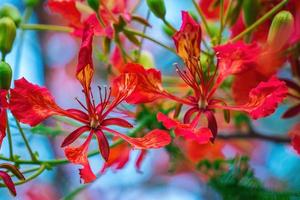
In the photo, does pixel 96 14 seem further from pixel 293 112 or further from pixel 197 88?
pixel 293 112

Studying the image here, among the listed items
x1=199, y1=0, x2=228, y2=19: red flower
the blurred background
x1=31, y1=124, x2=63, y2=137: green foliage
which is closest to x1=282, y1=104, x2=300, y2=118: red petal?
x1=199, y1=0, x2=228, y2=19: red flower

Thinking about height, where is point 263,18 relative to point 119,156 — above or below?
above

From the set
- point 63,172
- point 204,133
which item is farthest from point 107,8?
point 63,172

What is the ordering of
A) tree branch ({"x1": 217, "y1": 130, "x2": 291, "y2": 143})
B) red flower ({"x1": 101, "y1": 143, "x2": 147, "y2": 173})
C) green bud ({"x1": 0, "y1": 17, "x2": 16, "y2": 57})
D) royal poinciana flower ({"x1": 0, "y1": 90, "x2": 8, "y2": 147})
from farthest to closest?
tree branch ({"x1": 217, "y1": 130, "x2": 291, "y2": 143})
red flower ({"x1": 101, "y1": 143, "x2": 147, "y2": 173})
green bud ({"x1": 0, "y1": 17, "x2": 16, "y2": 57})
royal poinciana flower ({"x1": 0, "y1": 90, "x2": 8, "y2": 147})

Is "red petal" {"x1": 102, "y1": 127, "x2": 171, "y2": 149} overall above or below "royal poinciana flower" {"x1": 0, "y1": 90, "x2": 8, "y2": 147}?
below

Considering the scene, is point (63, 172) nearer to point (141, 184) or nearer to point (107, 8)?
point (141, 184)

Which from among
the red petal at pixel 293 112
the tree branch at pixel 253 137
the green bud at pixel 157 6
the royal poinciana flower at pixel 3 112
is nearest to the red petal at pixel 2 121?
the royal poinciana flower at pixel 3 112

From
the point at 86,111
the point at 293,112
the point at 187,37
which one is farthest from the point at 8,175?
the point at 293,112

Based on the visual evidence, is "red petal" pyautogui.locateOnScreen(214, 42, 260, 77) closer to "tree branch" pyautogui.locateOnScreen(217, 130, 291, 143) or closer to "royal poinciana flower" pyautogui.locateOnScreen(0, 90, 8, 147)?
"royal poinciana flower" pyautogui.locateOnScreen(0, 90, 8, 147)
